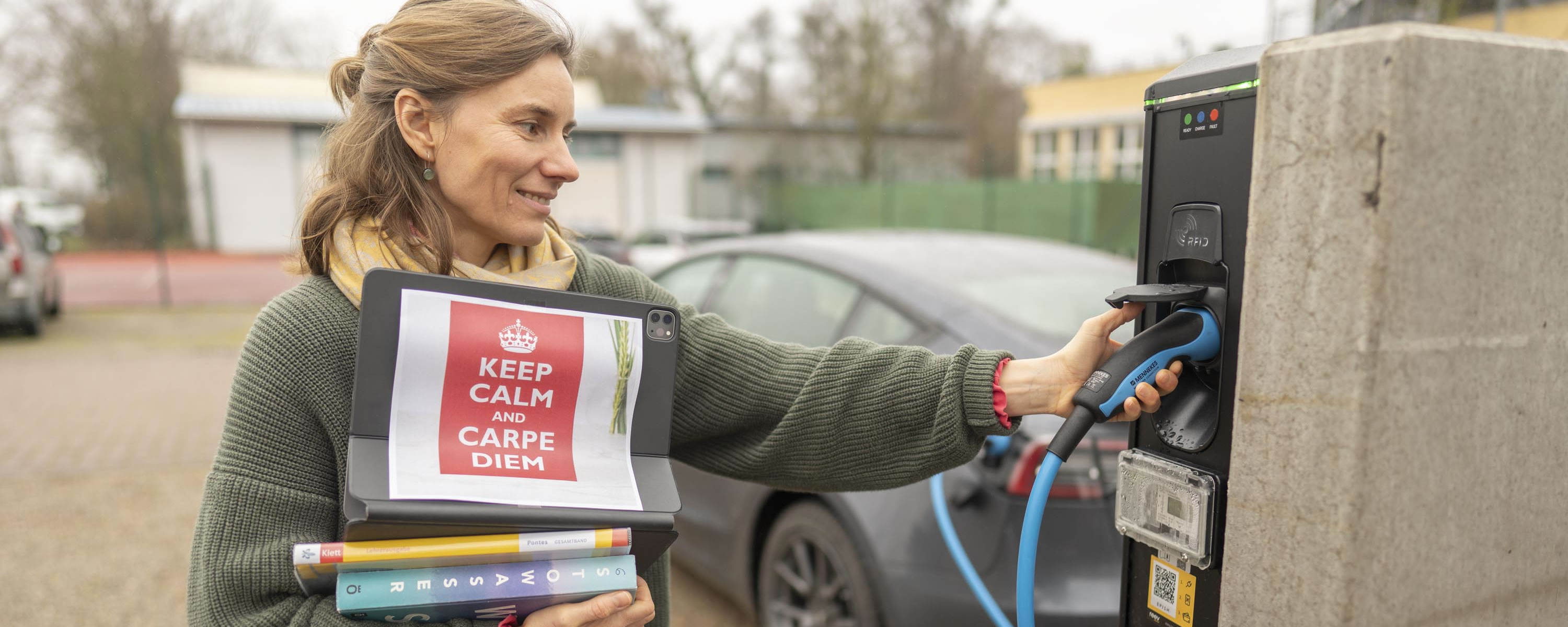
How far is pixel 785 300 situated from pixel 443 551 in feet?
7.89

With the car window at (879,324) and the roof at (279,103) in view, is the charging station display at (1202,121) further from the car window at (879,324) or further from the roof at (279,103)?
the roof at (279,103)

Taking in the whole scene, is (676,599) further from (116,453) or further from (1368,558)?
(116,453)

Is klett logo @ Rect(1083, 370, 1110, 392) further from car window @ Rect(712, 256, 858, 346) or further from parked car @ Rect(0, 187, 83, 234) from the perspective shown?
parked car @ Rect(0, 187, 83, 234)

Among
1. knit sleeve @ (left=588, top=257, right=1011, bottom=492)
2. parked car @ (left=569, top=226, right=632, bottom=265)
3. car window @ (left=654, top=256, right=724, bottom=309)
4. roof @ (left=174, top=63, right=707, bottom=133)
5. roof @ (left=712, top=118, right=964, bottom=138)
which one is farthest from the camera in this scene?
roof @ (left=712, top=118, right=964, bottom=138)

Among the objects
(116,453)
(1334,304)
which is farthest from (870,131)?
(1334,304)

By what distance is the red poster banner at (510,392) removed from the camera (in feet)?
4.04

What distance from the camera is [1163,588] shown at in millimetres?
1290

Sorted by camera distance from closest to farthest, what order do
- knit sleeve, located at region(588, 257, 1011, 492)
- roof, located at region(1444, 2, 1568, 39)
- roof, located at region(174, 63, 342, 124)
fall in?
knit sleeve, located at region(588, 257, 1011, 492)
roof, located at region(1444, 2, 1568, 39)
roof, located at region(174, 63, 342, 124)

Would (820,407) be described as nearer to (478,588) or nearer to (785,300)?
(478,588)

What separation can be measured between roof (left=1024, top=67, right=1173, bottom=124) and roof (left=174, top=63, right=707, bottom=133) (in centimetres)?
1004

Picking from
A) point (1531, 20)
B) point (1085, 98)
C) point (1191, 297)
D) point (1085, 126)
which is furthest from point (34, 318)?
point (1085, 126)

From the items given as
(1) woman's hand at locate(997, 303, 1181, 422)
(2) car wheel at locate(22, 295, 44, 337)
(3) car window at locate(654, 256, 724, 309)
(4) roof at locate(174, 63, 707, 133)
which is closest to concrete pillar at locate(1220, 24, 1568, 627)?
(1) woman's hand at locate(997, 303, 1181, 422)

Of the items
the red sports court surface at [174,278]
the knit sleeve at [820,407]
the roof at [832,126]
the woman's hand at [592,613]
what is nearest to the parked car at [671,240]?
the red sports court surface at [174,278]

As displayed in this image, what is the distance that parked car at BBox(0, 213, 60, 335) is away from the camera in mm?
9867
